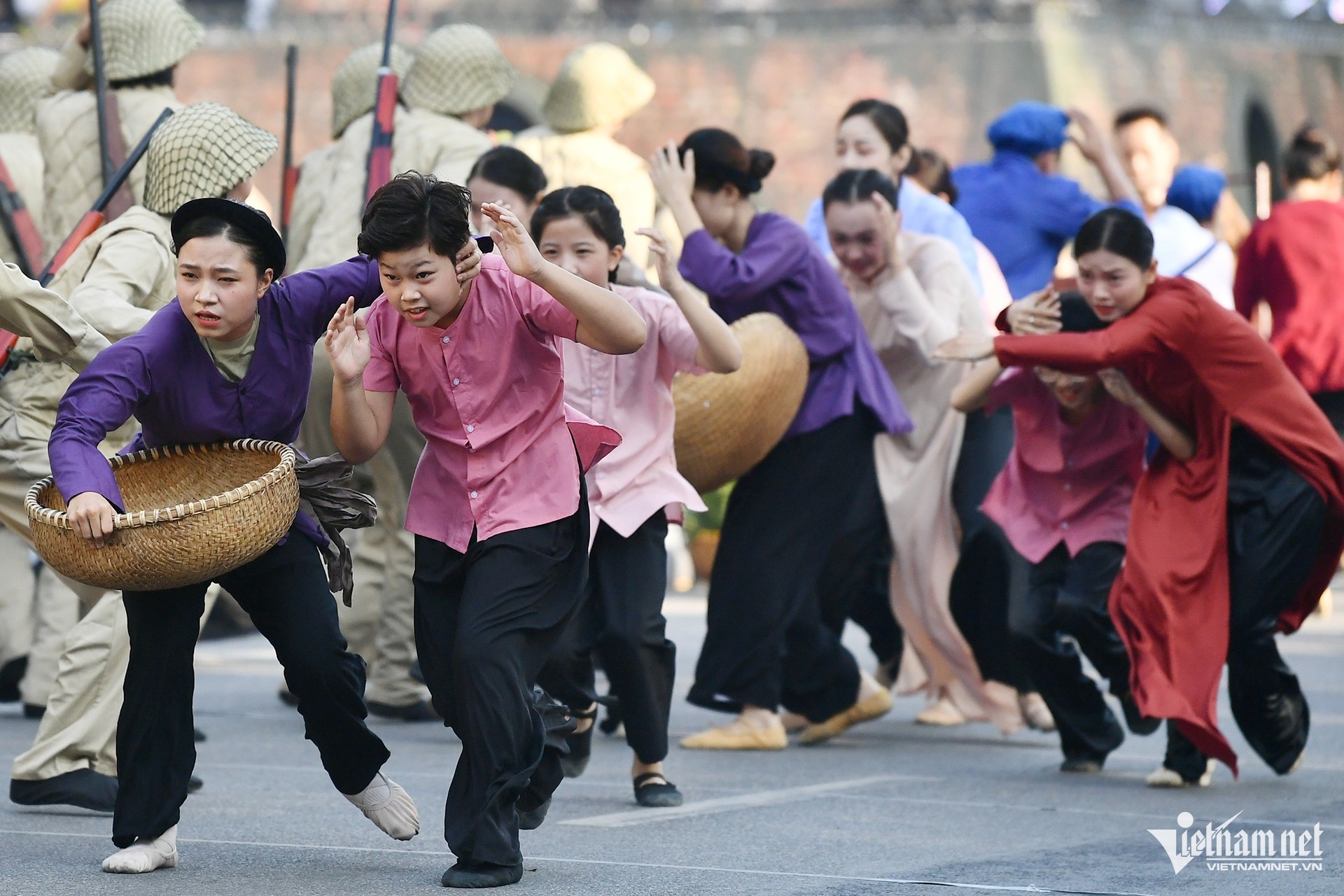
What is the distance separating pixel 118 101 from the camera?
24.1 ft

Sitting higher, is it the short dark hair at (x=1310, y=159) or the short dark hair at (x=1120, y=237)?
the short dark hair at (x=1310, y=159)

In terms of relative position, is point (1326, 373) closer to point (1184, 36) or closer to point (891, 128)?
point (891, 128)

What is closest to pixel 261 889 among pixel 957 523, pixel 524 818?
pixel 524 818

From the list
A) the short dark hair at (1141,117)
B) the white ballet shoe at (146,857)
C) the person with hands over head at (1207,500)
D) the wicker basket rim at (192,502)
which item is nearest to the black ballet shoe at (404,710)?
the person with hands over head at (1207,500)

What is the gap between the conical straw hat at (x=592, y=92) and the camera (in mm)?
Answer: 9055

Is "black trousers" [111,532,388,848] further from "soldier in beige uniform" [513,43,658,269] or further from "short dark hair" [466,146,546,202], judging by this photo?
"soldier in beige uniform" [513,43,658,269]

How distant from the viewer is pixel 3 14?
1324 inches

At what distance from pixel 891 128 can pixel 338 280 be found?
3.77 meters

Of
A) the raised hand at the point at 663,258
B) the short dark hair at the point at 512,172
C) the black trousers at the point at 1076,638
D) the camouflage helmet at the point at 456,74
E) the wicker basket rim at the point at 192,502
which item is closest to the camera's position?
the wicker basket rim at the point at 192,502

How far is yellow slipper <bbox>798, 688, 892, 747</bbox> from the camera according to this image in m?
7.64

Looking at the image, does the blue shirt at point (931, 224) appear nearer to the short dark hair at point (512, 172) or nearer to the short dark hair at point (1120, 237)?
the short dark hair at point (512, 172)

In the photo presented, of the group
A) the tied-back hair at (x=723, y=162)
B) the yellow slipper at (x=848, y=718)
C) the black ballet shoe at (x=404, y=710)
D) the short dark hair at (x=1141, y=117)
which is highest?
the short dark hair at (x=1141, y=117)

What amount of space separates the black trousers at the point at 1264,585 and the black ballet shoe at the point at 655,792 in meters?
1.54

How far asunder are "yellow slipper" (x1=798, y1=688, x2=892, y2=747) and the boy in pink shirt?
247cm
